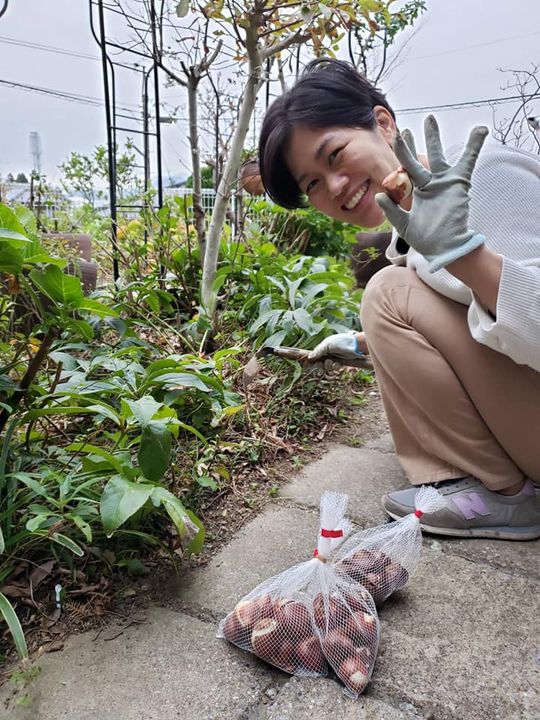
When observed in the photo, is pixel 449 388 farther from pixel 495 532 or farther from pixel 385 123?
pixel 385 123

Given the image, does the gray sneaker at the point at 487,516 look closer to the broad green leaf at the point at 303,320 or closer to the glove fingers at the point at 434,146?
the glove fingers at the point at 434,146

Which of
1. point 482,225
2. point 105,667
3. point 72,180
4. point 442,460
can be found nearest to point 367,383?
point 442,460

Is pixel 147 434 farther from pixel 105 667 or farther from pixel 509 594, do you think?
pixel 509 594

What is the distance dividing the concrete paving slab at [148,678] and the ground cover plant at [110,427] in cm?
8

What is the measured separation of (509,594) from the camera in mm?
1029

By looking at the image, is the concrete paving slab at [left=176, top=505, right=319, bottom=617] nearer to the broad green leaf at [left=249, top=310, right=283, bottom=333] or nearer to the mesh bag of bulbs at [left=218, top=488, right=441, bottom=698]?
the mesh bag of bulbs at [left=218, top=488, right=441, bottom=698]

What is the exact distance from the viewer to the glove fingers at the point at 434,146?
2.96 feet

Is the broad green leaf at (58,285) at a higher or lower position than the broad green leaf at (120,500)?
higher

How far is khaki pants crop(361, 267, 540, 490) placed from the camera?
3.90 ft

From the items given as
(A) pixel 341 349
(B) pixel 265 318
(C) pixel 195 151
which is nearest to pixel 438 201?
(A) pixel 341 349

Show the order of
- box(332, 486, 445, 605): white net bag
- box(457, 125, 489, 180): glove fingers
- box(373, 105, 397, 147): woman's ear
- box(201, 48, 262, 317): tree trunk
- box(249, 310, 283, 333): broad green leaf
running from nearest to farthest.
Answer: box(457, 125, 489, 180): glove fingers → box(332, 486, 445, 605): white net bag → box(373, 105, 397, 147): woman's ear → box(201, 48, 262, 317): tree trunk → box(249, 310, 283, 333): broad green leaf

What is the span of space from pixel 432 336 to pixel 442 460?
303 mm

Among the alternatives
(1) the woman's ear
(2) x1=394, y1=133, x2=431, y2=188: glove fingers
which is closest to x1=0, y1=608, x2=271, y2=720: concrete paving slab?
→ (2) x1=394, y1=133, x2=431, y2=188: glove fingers

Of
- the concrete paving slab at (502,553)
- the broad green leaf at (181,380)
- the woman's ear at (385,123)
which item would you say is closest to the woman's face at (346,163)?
the woman's ear at (385,123)
